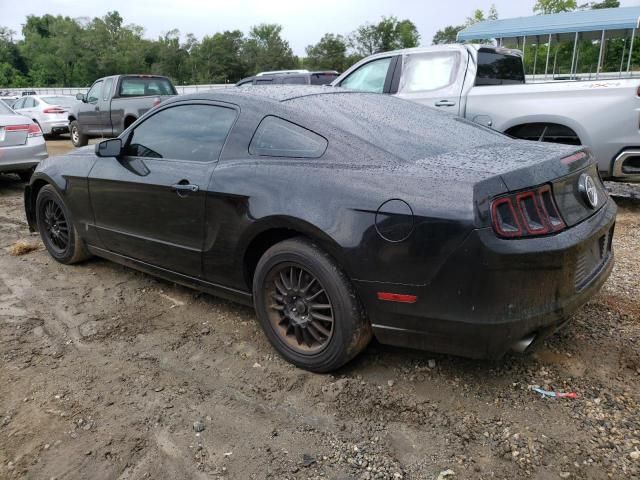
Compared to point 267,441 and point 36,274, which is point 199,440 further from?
point 36,274

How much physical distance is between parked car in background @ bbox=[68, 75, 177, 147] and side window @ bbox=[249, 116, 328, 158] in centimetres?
980

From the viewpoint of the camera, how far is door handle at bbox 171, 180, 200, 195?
3326 mm

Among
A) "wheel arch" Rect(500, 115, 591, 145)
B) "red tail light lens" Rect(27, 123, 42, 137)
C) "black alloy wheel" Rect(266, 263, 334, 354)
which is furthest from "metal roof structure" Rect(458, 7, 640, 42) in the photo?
"black alloy wheel" Rect(266, 263, 334, 354)

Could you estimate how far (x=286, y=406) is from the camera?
106 inches

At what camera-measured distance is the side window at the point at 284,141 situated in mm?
2949

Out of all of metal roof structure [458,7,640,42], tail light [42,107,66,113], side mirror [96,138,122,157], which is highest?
metal roof structure [458,7,640,42]

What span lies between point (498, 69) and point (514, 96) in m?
1.25

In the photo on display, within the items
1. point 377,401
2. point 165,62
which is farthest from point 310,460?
point 165,62

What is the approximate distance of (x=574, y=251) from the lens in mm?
2502

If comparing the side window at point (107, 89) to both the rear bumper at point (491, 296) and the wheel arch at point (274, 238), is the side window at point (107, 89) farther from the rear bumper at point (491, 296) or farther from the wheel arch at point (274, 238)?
the rear bumper at point (491, 296)

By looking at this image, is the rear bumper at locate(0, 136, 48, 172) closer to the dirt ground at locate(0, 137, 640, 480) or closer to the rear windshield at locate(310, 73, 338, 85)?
the dirt ground at locate(0, 137, 640, 480)

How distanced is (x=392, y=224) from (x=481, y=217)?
40 cm

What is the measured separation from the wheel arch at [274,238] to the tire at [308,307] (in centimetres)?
7

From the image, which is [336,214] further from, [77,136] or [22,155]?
[77,136]
